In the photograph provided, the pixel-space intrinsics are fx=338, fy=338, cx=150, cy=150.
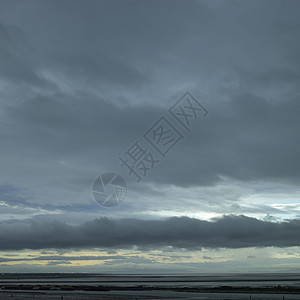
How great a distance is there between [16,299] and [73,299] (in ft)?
59.5

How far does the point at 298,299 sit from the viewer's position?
106 metres

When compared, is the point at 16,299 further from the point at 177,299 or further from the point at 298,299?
the point at 298,299

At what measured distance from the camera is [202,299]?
10612 cm

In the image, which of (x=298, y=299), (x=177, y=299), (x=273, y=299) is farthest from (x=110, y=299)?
(x=298, y=299)

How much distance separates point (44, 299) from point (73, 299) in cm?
1022

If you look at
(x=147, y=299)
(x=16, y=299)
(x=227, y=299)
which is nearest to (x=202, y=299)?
(x=227, y=299)

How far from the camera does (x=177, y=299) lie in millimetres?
106375

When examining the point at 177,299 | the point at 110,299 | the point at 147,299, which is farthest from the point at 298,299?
the point at 110,299

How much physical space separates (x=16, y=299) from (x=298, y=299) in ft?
293

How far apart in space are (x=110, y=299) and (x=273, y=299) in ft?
170

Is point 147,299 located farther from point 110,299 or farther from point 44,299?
point 44,299

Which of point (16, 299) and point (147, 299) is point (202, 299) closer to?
point (147, 299)

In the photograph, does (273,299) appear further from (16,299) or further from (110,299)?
(16,299)

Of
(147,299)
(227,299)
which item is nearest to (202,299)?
(227,299)
